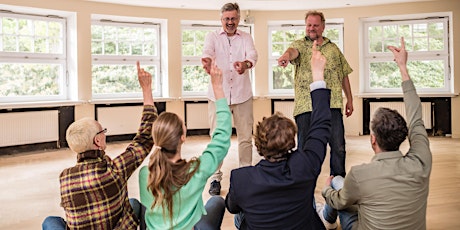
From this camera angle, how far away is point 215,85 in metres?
1.84

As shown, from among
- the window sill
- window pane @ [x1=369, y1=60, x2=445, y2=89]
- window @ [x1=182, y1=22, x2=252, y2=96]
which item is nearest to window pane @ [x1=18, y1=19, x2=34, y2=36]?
the window sill

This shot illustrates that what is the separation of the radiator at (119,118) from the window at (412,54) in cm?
426

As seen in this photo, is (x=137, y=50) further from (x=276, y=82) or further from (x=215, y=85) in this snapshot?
(x=215, y=85)

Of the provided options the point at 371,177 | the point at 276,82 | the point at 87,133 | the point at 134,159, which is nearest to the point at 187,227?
the point at 134,159

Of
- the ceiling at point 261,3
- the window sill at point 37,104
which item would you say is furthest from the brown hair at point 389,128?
the ceiling at point 261,3

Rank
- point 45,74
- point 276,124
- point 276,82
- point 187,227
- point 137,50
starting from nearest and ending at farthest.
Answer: point 276,124, point 187,227, point 45,74, point 137,50, point 276,82

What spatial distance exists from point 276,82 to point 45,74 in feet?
13.6

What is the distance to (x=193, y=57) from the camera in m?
7.90

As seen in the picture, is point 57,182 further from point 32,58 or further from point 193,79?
point 193,79

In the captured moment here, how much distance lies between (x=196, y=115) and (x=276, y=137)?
20.4ft

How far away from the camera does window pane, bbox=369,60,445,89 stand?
7.62 m

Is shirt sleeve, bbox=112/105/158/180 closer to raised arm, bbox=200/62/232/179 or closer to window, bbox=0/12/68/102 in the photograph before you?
raised arm, bbox=200/62/232/179

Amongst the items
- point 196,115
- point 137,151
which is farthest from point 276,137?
point 196,115

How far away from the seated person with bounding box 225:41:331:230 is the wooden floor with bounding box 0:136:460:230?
1.10 metres
